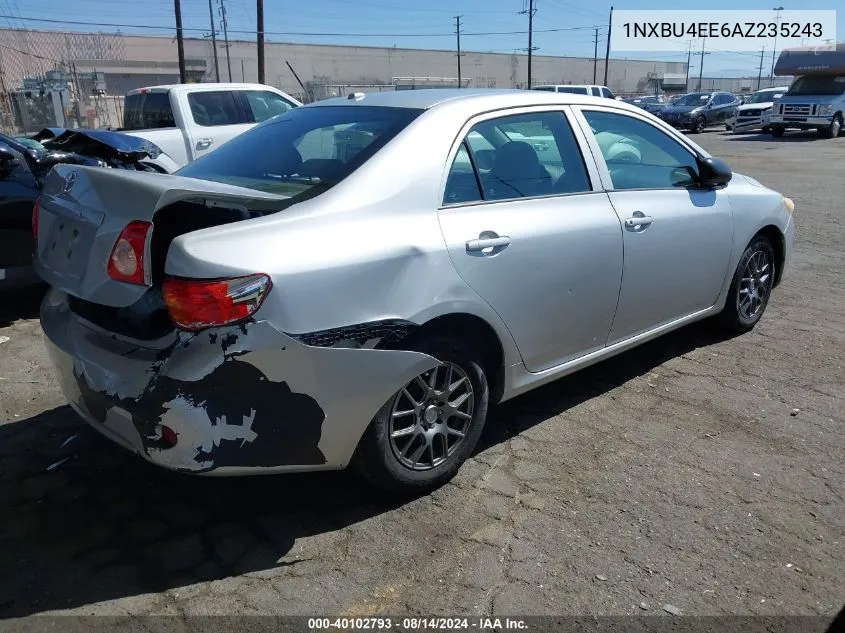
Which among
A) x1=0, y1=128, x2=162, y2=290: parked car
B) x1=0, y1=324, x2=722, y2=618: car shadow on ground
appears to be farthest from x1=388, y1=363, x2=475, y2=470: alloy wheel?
x1=0, y1=128, x2=162, y2=290: parked car

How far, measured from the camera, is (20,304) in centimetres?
624

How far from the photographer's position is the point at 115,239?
267cm

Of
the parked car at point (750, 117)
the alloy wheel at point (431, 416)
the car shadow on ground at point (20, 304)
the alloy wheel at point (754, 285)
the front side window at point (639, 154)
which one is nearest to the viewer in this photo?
the alloy wheel at point (431, 416)

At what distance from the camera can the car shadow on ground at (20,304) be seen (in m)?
5.87

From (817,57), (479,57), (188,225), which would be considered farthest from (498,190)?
(479,57)

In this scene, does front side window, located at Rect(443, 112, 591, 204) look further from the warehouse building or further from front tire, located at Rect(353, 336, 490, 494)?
the warehouse building

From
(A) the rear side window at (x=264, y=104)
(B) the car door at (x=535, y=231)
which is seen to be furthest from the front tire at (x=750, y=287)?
(A) the rear side window at (x=264, y=104)

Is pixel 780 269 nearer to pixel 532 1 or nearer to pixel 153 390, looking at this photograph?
pixel 153 390

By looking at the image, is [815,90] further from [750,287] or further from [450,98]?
→ [450,98]

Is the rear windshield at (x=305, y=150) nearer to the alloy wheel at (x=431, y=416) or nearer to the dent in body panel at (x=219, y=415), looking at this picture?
the dent in body panel at (x=219, y=415)

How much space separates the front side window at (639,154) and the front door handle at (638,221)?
187 millimetres

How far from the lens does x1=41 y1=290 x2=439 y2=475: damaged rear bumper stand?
8.18 ft

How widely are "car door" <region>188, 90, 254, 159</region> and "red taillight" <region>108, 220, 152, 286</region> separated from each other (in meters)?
7.18

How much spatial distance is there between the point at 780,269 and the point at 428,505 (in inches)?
140
